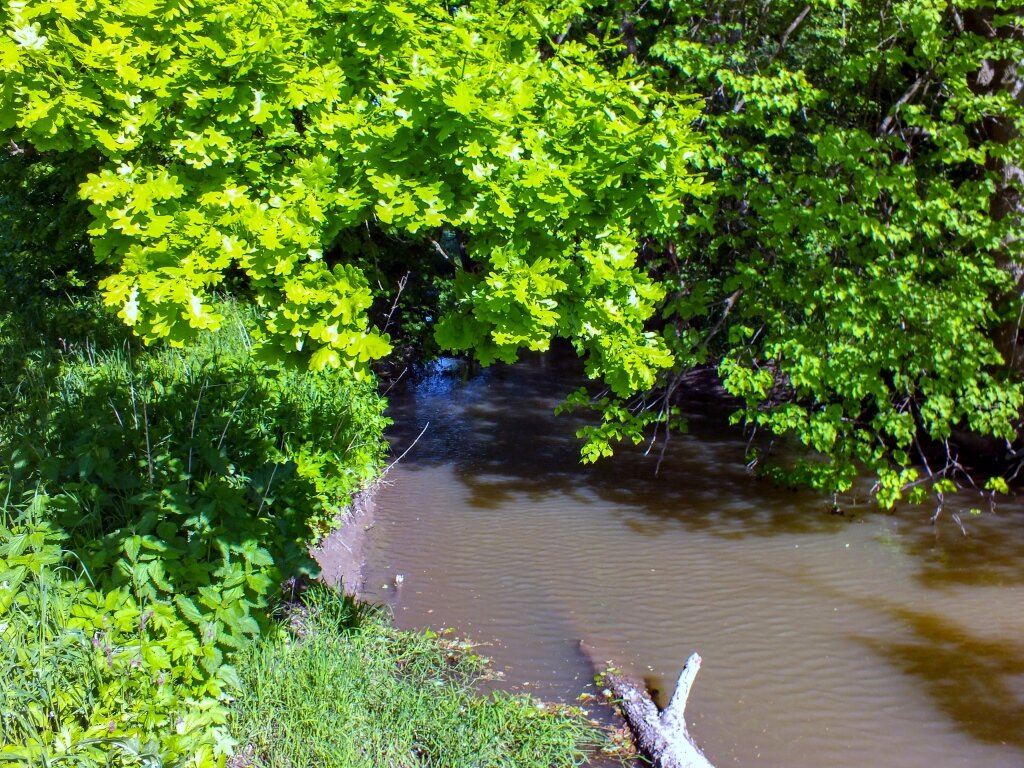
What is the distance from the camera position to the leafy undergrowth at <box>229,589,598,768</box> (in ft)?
12.4

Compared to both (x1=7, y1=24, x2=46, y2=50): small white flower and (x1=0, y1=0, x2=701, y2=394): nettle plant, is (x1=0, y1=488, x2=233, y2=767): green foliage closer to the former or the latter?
(x1=0, y1=0, x2=701, y2=394): nettle plant

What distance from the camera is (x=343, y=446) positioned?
6.79 meters

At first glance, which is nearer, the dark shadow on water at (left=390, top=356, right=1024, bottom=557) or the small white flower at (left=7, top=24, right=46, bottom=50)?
the small white flower at (left=7, top=24, right=46, bottom=50)

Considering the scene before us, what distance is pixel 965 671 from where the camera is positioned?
5.57 metres

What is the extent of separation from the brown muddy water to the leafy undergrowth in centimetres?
66

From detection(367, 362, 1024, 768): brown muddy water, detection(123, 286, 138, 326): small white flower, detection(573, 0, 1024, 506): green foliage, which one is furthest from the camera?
detection(573, 0, 1024, 506): green foliage

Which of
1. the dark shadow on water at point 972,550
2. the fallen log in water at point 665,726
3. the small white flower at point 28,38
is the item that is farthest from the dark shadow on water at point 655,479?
the small white flower at point 28,38

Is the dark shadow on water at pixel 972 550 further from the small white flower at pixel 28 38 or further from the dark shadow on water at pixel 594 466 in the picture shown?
the small white flower at pixel 28 38

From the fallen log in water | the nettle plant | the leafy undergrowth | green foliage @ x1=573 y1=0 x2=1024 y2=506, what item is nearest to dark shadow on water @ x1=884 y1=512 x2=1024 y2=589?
green foliage @ x1=573 y1=0 x2=1024 y2=506

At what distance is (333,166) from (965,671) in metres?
5.10

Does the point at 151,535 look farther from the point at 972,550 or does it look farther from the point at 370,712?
the point at 972,550

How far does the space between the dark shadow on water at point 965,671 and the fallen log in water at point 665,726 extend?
68.0 inches

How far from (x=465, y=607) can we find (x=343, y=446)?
1594 mm

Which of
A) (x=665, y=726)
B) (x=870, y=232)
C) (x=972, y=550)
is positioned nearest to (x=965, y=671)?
(x=972, y=550)
